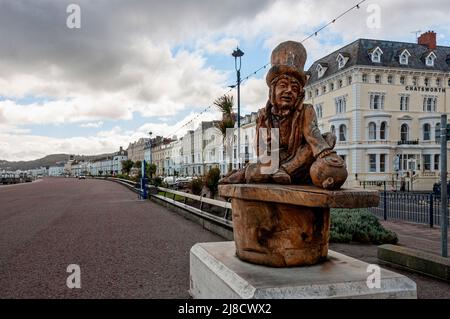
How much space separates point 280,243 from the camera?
3.53 metres

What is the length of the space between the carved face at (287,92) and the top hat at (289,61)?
5 centimetres

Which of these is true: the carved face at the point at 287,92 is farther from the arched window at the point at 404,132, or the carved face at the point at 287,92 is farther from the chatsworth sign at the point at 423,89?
the chatsworth sign at the point at 423,89

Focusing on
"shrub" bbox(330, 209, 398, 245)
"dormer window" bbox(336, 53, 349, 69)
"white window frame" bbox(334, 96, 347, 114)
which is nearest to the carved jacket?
"shrub" bbox(330, 209, 398, 245)

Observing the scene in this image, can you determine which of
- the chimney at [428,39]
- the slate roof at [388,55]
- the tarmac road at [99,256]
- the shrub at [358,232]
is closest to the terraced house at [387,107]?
the slate roof at [388,55]

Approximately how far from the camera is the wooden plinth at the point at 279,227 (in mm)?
3449

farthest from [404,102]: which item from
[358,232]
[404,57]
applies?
[358,232]

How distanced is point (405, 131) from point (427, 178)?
5482 mm

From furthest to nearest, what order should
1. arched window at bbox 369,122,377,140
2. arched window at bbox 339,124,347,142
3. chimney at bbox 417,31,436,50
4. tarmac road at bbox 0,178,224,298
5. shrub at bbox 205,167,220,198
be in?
chimney at bbox 417,31,436,50 → arched window at bbox 339,124,347,142 → arched window at bbox 369,122,377,140 → shrub at bbox 205,167,220,198 → tarmac road at bbox 0,178,224,298

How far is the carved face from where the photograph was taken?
3.75 metres

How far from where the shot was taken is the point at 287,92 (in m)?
3.76

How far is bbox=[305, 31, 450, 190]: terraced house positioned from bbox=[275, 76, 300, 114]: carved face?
35767 mm

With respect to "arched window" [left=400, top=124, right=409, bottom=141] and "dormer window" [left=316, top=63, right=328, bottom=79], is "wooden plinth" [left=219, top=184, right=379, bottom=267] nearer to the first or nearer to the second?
"arched window" [left=400, top=124, right=409, bottom=141]
